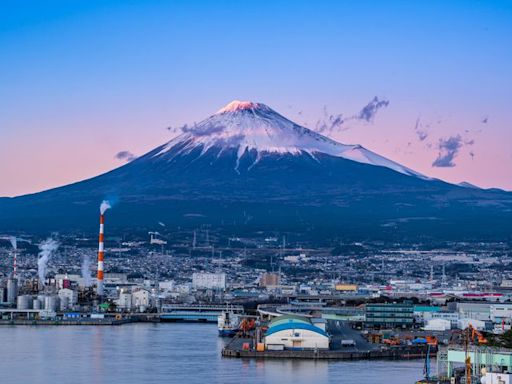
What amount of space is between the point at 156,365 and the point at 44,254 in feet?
72.4

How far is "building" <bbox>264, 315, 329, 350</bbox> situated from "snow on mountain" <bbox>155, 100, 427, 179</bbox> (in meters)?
47.2

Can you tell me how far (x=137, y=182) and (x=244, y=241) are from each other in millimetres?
11188

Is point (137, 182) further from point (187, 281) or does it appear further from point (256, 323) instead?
point (256, 323)

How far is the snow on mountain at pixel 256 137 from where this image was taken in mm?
68438

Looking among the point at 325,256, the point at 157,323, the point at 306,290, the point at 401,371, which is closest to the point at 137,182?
the point at 325,256

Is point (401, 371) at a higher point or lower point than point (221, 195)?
lower

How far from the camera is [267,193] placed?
2537 inches

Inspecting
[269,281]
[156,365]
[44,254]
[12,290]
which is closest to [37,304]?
[12,290]

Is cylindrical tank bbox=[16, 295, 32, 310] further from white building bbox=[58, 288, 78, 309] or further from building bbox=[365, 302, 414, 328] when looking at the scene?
building bbox=[365, 302, 414, 328]

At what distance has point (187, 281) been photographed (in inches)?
1697

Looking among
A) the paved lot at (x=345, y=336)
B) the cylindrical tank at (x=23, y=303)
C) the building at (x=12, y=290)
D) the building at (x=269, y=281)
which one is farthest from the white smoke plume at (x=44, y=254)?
the paved lot at (x=345, y=336)

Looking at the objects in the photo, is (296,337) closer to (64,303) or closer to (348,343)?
(348,343)

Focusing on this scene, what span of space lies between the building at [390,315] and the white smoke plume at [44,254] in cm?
1086

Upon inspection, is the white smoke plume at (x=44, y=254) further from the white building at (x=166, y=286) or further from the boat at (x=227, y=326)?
the boat at (x=227, y=326)
